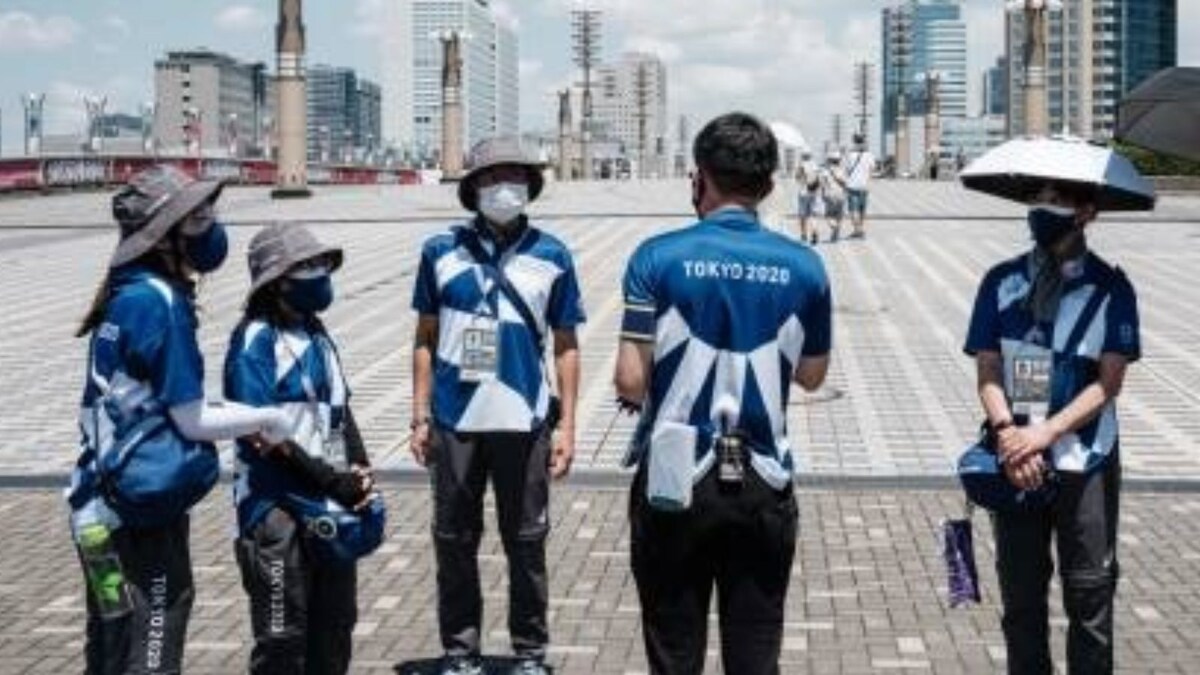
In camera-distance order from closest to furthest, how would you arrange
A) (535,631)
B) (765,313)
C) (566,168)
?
(765,313) < (535,631) < (566,168)

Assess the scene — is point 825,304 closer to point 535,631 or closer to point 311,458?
point 311,458

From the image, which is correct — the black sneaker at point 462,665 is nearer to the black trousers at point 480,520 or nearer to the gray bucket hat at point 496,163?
the black trousers at point 480,520

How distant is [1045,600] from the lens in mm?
5062

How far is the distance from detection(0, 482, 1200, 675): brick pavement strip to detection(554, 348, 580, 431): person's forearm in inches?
38.0

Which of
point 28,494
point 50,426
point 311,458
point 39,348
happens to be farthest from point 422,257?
point 39,348

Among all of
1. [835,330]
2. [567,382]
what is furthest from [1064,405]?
[835,330]

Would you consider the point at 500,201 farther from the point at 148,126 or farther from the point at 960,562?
the point at 148,126

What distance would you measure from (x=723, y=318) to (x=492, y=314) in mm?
1688

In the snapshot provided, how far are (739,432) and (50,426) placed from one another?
29.1ft

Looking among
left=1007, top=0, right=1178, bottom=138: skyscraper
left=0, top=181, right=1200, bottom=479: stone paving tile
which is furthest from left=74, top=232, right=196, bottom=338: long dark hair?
left=1007, top=0, right=1178, bottom=138: skyscraper

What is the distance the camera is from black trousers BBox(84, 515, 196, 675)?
14.5 feet

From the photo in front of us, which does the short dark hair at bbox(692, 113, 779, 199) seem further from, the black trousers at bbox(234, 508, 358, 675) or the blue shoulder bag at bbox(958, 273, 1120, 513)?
the black trousers at bbox(234, 508, 358, 675)

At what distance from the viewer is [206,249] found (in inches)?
180

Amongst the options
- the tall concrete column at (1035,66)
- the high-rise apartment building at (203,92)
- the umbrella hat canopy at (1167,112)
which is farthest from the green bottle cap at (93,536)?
the high-rise apartment building at (203,92)
